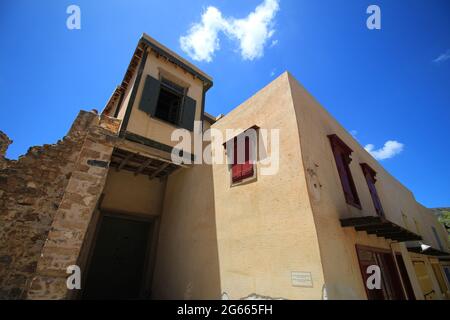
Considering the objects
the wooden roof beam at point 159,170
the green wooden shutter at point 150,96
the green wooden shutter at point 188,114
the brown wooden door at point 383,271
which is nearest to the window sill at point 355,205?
the brown wooden door at point 383,271

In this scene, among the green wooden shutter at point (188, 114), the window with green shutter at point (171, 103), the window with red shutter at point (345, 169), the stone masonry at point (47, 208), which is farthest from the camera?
the green wooden shutter at point (188, 114)

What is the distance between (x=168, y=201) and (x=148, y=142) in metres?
2.42

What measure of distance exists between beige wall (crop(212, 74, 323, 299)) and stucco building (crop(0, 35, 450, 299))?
0.02m

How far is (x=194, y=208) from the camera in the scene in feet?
19.7

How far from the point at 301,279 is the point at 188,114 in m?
5.77

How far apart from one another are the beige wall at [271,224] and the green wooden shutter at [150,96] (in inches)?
123

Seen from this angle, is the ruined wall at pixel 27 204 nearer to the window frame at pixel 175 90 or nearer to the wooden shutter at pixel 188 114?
the window frame at pixel 175 90

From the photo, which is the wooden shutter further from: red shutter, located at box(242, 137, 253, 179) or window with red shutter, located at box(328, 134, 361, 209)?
window with red shutter, located at box(328, 134, 361, 209)

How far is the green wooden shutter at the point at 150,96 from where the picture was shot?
6.25 metres

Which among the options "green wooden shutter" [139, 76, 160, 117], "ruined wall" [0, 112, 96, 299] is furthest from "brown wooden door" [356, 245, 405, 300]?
"ruined wall" [0, 112, 96, 299]

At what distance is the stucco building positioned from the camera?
3.63 metres

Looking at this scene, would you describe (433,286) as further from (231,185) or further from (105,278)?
(105,278)

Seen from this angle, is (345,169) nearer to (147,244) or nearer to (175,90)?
(175,90)

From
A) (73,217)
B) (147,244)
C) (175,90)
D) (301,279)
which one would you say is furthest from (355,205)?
(175,90)
